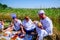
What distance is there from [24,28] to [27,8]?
0.34m

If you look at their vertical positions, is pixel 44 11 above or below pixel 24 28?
above

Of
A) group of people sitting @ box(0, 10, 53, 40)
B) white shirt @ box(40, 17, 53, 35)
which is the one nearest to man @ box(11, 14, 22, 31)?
group of people sitting @ box(0, 10, 53, 40)

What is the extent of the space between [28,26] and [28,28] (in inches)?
1.3

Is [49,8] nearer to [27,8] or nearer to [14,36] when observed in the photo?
[27,8]

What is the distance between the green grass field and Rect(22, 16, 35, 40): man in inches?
2.4

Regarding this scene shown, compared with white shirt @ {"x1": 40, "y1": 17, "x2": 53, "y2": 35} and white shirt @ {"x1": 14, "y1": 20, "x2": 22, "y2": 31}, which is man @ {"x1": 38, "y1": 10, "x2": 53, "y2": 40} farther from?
white shirt @ {"x1": 14, "y1": 20, "x2": 22, "y2": 31}

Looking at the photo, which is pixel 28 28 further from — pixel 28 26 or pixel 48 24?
pixel 48 24

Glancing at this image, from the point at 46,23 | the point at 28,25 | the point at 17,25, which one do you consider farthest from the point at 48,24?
the point at 17,25

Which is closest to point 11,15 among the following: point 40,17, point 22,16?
point 22,16

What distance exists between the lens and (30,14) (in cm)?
428

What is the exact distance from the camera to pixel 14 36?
14.1 feet

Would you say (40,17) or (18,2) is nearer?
(40,17)

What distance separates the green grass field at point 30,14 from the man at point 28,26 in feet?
0.20

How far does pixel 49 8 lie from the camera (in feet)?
14.3
